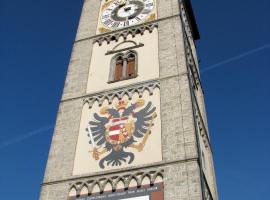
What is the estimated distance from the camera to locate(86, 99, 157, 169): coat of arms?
1457 cm

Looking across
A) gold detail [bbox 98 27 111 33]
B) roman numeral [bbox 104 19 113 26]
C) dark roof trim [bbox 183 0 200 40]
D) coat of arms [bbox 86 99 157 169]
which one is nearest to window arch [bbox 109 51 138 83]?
coat of arms [bbox 86 99 157 169]

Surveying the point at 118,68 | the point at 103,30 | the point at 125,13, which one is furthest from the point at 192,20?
the point at 118,68

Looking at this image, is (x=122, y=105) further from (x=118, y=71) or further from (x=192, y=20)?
(x=192, y=20)

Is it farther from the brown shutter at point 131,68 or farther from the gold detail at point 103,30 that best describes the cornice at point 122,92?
the gold detail at point 103,30

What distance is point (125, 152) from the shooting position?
47.8ft

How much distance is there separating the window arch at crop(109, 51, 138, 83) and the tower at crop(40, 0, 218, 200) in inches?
1.6

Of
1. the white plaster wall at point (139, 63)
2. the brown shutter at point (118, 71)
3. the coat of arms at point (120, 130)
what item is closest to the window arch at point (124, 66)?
the brown shutter at point (118, 71)

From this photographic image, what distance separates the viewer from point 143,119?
50.3 ft

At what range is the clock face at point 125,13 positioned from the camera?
20.7 meters

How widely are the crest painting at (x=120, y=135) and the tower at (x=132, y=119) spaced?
0.04 m

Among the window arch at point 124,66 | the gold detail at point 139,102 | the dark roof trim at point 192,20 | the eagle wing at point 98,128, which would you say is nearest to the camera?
the eagle wing at point 98,128

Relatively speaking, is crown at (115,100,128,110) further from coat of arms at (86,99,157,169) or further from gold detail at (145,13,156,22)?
gold detail at (145,13,156,22)

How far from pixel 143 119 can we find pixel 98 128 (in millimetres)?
1664

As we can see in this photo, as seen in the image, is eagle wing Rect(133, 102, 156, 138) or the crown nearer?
eagle wing Rect(133, 102, 156, 138)
